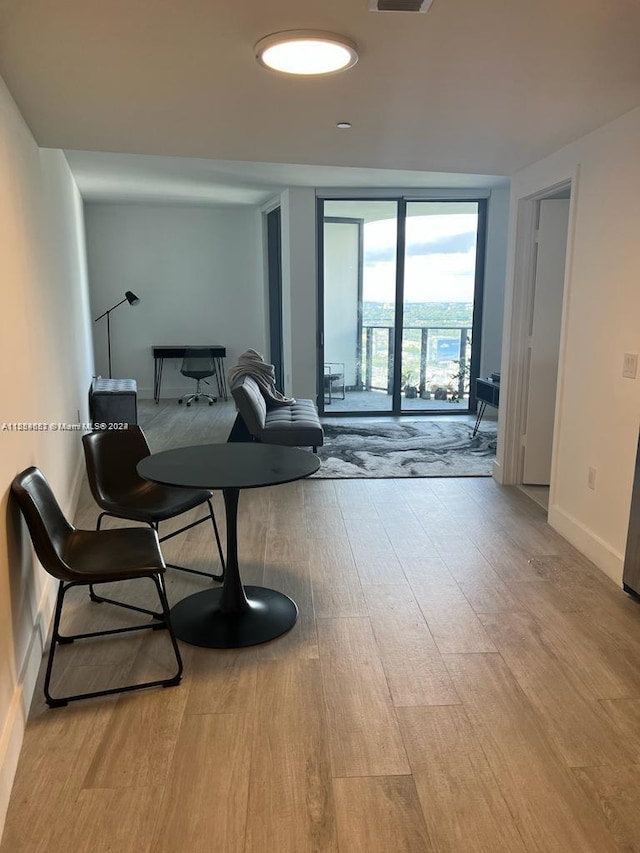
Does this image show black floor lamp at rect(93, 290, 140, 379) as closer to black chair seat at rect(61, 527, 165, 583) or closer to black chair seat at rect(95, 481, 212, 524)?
black chair seat at rect(95, 481, 212, 524)

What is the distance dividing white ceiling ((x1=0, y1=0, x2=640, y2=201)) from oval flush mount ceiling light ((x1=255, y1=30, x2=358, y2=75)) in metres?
0.04

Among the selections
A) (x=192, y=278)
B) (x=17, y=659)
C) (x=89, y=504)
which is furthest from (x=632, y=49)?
(x=192, y=278)

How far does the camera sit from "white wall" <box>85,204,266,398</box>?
8.36m

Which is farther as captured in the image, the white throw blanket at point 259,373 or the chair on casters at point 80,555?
the white throw blanket at point 259,373

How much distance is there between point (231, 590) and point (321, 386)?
16.0ft

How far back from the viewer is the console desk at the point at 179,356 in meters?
8.44

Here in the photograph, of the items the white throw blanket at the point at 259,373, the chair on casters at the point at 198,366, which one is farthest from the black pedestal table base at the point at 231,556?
the chair on casters at the point at 198,366

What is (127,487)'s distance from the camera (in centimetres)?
309

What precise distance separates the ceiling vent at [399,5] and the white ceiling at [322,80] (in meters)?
0.04

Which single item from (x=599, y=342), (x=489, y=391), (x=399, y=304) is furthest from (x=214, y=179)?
(x=599, y=342)

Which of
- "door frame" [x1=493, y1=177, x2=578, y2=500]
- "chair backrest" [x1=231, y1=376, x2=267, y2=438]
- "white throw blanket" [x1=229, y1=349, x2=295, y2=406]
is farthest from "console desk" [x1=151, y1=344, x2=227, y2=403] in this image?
"door frame" [x1=493, y1=177, x2=578, y2=500]

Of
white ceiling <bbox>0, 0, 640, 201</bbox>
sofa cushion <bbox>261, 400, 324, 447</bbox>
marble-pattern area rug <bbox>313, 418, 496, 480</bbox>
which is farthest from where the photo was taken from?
marble-pattern area rug <bbox>313, 418, 496, 480</bbox>

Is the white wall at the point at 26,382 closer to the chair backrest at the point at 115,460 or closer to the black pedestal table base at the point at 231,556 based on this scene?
the chair backrest at the point at 115,460

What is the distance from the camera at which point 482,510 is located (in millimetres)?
4180
